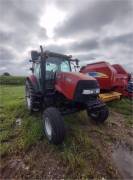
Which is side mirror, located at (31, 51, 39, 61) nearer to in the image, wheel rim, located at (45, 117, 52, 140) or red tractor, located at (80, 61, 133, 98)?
wheel rim, located at (45, 117, 52, 140)

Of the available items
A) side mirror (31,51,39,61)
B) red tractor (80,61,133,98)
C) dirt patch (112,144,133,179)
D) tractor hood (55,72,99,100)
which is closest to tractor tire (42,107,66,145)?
tractor hood (55,72,99,100)

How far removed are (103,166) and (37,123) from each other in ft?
7.17

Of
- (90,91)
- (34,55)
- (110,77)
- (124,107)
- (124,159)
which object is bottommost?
(124,159)

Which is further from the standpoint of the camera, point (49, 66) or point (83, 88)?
point (49, 66)

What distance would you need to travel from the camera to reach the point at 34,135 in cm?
398

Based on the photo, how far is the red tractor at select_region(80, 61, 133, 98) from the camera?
678 cm

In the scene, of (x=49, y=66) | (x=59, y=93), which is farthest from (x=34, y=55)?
(x=59, y=93)

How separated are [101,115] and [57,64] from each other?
1938mm

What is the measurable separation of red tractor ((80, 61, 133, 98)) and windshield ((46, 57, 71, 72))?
2274mm

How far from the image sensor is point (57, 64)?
4.93 metres

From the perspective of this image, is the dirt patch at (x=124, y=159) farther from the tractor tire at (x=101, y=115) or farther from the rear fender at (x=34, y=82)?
the rear fender at (x=34, y=82)

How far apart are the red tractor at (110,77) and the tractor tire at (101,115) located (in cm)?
215

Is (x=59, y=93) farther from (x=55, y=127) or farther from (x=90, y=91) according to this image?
(x=55, y=127)

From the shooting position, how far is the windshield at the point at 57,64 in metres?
4.83
